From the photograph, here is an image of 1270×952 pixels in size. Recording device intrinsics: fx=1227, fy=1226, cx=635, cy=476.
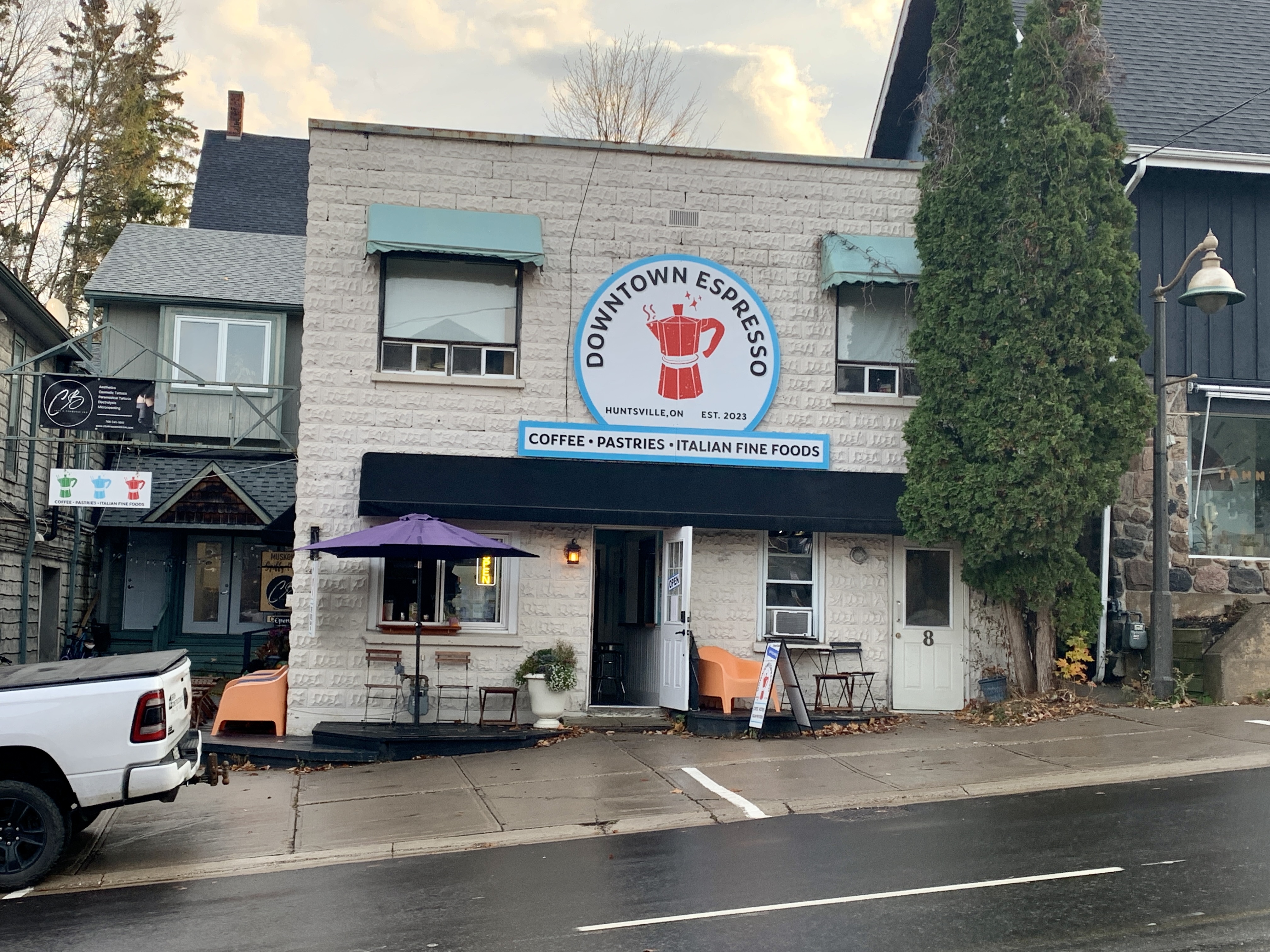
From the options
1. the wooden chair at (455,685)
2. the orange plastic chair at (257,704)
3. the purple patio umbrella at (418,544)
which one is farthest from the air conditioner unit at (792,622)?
the orange plastic chair at (257,704)

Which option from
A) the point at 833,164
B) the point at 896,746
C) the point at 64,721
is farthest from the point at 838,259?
the point at 64,721

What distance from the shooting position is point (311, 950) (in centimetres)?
625

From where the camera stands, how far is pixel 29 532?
18719 mm

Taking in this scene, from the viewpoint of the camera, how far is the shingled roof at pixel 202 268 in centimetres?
2234

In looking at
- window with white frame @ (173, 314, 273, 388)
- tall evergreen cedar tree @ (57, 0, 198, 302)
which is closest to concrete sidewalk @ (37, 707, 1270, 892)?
window with white frame @ (173, 314, 273, 388)

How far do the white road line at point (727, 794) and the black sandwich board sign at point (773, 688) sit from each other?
169 cm

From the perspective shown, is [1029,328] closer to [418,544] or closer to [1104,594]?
[1104,594]

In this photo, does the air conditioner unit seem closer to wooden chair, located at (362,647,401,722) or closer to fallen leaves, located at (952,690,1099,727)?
fallen leaves, located at (952,690,1099,727)

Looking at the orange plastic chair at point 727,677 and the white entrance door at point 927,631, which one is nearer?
the orange plastic chair at point 727,677

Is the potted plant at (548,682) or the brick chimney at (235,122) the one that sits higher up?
the brick chimney at (235,122)

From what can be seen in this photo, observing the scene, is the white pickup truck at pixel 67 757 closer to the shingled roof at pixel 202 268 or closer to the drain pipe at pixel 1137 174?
the drain pipe at pixel 1137 174

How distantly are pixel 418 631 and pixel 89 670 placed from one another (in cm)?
454

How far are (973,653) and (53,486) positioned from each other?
11986 millimetres

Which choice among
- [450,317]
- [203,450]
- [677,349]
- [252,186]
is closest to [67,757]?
[450,317]
